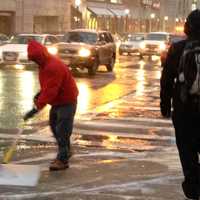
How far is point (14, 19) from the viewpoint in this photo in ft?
185

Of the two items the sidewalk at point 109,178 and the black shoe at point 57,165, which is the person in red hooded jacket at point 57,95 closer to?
the black shoe at point 57,165

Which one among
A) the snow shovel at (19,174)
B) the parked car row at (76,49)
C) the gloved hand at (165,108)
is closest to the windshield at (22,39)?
the parked car row at (76,49)

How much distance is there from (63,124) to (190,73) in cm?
287

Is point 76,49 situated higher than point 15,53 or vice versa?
point 76,49

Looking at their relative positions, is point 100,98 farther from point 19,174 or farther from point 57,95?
point 19,174

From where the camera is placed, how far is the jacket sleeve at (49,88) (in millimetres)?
8062

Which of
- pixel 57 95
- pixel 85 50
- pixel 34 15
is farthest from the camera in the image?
pixel 34 15

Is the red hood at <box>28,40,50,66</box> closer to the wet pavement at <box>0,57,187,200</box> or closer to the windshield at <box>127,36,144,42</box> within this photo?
the wet pavement at <box>0,57,187,200</box>

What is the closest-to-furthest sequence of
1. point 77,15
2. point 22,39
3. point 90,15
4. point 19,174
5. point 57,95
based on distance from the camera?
point 19,174 < point 57,95 < point 22,39 < point 77,15 < point 90,15

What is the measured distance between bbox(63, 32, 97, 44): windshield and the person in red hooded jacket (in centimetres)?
1932

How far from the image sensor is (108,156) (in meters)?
9.59

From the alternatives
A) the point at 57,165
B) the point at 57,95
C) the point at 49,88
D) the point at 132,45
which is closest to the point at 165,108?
the point at 49,88

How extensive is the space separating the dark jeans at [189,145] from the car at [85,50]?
20.1 metres

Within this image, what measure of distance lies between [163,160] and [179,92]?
3382 mm
